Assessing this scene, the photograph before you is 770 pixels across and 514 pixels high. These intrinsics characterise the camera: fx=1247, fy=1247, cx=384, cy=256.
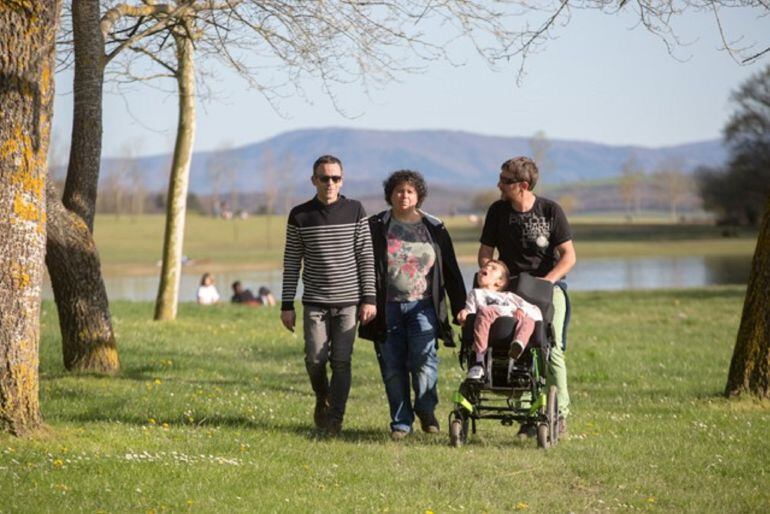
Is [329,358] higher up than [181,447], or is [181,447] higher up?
[329,358]

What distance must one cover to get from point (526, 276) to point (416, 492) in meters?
2.26

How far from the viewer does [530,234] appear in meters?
9.73

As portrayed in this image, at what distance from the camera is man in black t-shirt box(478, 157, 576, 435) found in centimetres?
970

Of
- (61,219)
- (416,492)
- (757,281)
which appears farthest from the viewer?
(61,219)

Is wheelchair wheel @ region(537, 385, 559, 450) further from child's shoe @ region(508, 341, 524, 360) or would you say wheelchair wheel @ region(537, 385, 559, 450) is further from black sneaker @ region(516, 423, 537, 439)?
child's shoe @ region(508, 341, 524, 360)

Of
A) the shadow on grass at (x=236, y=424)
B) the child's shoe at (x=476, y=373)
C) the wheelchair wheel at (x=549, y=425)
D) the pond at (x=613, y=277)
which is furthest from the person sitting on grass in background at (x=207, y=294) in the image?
the child's shoe at (x=476, y=373)

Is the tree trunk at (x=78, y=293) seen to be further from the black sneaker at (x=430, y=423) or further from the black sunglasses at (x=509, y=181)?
the black sunglasses at (x=509, y=181)

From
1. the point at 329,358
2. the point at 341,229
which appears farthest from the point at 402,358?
the point at 341,229

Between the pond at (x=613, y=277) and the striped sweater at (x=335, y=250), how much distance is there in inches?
1088

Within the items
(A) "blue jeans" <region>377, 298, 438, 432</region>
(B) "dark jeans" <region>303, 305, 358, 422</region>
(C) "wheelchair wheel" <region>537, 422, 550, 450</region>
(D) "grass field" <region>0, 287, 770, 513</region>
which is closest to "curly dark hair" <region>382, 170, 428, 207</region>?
(A) "blue jeans" <region>377, 298, 438, 432</region>

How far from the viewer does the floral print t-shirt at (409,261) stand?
9.85 m

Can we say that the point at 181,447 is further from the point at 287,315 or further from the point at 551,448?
the point at 551,448

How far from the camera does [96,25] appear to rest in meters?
13.3

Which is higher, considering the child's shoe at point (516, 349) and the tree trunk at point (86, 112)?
the tree trunk at point (86, 112)
